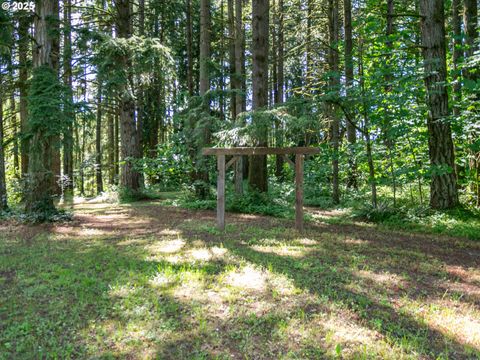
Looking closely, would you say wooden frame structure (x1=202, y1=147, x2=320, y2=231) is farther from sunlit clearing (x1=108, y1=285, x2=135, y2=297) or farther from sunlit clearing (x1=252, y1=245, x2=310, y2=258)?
sunlit clearing (x1=108, y1=285, x2=135, y2=297)

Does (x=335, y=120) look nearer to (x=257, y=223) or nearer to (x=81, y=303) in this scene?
(x=257, y=223)

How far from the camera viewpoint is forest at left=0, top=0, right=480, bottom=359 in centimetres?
361

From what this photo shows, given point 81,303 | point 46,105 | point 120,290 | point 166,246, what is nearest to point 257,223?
point 166,246

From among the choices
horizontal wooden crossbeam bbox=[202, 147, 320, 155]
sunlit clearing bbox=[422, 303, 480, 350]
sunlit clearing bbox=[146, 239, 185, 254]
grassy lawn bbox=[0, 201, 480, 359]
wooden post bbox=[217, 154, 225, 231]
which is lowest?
sunlit clearing bbox=[422, 303, 480, 350]

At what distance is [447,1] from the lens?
12.6m

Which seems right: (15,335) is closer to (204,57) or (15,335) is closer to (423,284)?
(423,284)

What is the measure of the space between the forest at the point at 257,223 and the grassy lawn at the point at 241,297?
0.02 m

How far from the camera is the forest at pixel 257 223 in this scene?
11.8 feet

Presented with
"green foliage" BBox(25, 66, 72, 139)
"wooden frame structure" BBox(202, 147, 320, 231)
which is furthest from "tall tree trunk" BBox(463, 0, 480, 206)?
"green foliage" BBox(25, 66, 72, 139)

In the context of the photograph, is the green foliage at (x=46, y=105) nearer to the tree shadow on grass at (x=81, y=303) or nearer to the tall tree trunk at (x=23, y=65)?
the tall tree trunk at (x=23, y=65)

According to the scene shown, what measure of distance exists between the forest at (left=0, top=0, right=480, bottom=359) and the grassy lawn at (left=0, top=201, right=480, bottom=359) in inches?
1.0

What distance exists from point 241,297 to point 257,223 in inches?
188

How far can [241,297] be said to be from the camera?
432 centimetres

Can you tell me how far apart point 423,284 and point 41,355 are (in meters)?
4.51
